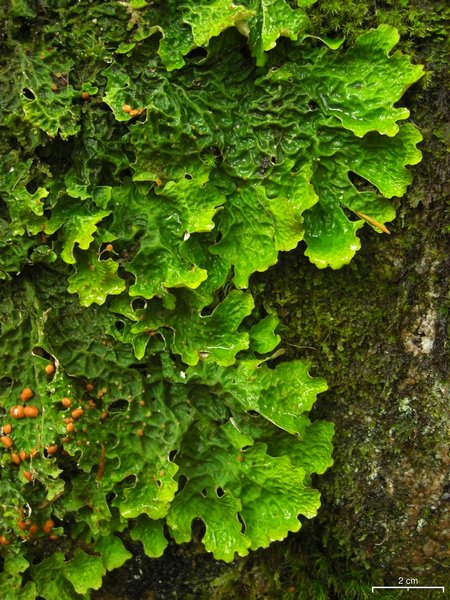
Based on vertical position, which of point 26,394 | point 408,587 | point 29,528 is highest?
point 26,394

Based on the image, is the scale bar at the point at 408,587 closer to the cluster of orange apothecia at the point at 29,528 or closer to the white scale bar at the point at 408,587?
the white scale bar at the point at 408,587

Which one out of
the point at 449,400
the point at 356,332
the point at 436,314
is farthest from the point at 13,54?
the point at 449,400

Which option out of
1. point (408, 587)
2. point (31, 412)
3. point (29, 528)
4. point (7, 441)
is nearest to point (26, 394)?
point (31, 412)

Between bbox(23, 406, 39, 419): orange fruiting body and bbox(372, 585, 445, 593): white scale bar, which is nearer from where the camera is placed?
bbox(23, 406, 39, 419): orange fruiting body

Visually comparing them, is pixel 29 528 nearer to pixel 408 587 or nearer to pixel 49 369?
pixel 49 369

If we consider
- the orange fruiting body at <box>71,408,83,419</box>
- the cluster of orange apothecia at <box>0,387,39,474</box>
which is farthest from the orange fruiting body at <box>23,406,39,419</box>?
the orange fruiting body at <box>71,408,83,419</box>

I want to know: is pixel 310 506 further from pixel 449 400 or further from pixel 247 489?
pixel 449 400

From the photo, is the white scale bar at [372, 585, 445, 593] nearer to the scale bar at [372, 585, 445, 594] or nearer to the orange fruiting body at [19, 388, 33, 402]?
the scale bar at [372, 585, 445, 594]

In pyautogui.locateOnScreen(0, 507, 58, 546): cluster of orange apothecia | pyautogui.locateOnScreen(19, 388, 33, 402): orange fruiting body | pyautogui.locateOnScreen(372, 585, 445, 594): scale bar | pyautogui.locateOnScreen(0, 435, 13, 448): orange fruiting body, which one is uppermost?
pyautogui.locateOnScreen(19, 388, 33, 402): orange fruiting body
